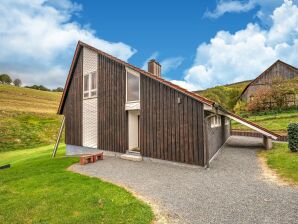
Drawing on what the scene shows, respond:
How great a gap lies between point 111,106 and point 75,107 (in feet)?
15.6

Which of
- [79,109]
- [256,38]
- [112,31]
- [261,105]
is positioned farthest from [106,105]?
[261,105]

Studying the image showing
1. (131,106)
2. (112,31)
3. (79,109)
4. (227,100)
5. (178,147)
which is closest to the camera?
(178,147)

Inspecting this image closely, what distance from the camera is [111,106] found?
12977mm

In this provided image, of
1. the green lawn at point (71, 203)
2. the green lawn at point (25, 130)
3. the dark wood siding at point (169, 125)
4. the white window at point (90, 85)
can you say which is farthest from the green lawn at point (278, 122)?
the green lawn at point (25, 130)

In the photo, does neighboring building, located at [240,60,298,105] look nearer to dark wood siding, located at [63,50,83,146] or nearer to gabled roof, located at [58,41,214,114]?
gabled roof, located at [58,41,214,114]

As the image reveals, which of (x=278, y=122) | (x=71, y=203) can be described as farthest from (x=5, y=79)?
(x=71, y=203)

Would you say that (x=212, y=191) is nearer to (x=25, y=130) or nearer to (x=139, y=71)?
(x=139, y=71)

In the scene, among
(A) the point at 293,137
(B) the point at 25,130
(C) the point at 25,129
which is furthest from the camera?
(C) the point at 25,129

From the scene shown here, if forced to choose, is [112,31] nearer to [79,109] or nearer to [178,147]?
[79,109]

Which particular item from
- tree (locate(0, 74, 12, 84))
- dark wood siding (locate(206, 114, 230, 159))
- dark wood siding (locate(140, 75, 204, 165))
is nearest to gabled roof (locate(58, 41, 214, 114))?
dark wood siding (locate(140, 75, 204, 165))

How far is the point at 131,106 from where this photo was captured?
11.8 meters

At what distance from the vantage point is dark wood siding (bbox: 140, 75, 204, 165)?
9.04 m

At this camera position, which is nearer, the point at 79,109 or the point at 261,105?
the point at 79,109

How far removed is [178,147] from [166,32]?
1951 cm
